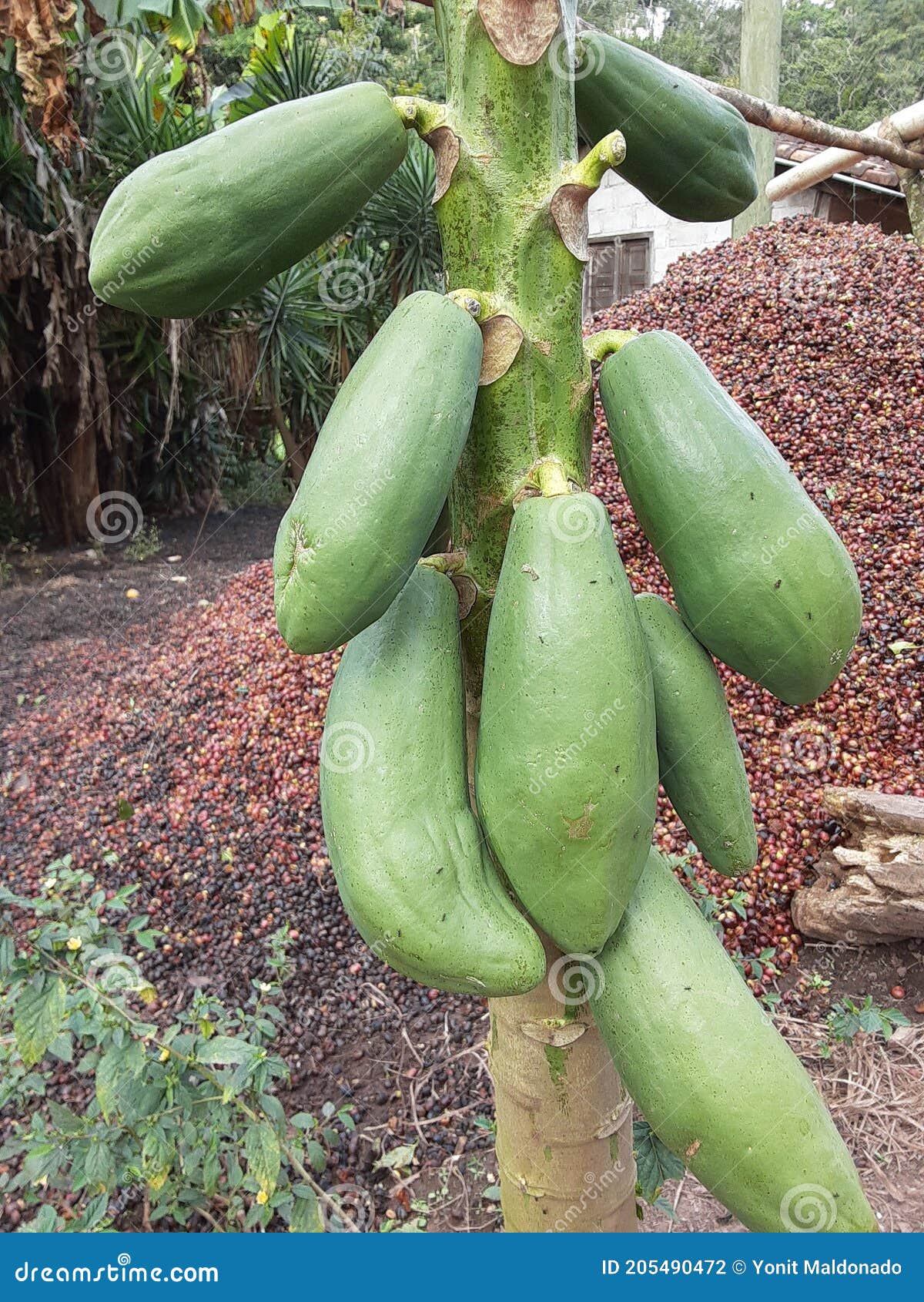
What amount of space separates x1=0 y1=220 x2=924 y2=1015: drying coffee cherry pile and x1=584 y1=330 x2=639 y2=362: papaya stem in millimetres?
2058

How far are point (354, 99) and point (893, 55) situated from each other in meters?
38.6

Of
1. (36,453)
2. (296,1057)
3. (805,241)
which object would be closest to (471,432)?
(296,1057)

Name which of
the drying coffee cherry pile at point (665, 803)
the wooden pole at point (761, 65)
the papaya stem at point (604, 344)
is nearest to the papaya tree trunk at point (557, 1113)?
the papaya stem at point (604, 344)

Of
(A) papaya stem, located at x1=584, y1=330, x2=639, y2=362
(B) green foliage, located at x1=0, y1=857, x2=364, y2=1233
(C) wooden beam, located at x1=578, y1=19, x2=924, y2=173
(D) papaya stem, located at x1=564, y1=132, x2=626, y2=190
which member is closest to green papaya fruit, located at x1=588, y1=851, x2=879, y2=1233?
(A) papaya stem, located at x1=584, y1=330, x2=639, y2=362

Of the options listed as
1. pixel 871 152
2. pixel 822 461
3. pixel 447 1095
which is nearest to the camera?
pixel 447 1095

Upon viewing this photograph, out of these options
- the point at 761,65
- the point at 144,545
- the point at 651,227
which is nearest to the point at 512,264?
the point at 761,65

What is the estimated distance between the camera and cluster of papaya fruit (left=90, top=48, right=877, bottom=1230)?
0.87 meters

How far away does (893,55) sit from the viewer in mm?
30703

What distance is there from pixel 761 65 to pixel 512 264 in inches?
Answer: 296

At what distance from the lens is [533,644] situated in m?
0.87

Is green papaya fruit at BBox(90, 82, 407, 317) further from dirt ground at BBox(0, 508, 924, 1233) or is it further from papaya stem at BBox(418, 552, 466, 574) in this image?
dirt ground at BBox(0, 508, 924, 1233)

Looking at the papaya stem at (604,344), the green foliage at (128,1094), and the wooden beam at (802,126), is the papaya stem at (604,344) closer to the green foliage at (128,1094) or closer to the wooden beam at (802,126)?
the wooden beam at (802,126)

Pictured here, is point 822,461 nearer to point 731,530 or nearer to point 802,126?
point 802,126

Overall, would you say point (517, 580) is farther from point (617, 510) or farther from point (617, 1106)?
point (617, 510)
